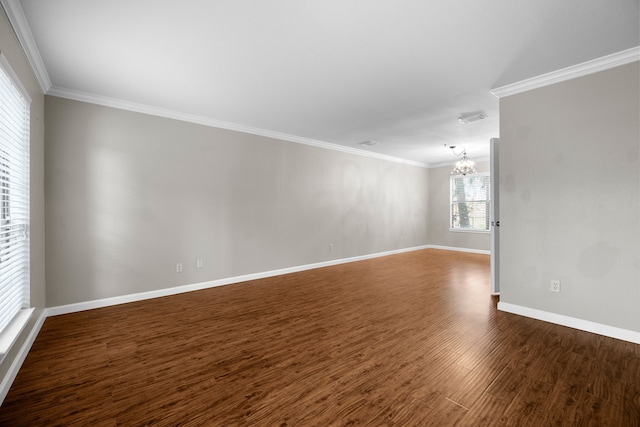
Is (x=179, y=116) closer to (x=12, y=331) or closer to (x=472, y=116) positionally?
(x=12, y=331)

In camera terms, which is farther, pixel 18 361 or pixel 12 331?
pixel 18 361

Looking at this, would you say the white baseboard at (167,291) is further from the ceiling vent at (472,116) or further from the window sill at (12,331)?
the ceiling vent at (472,116)

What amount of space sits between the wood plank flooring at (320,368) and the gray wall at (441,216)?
16.2 ft

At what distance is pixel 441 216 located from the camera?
339 inches

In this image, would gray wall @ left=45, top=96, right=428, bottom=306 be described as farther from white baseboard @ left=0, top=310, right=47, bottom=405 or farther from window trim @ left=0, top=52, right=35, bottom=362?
window trim @ left=0, top=52, right=35, bottom=362

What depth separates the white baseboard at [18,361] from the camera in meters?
1.84

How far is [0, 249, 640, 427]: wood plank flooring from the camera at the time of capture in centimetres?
166

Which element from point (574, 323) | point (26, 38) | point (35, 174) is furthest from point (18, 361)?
point (574, 323)

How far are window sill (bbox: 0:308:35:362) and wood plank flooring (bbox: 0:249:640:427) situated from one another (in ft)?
1.14

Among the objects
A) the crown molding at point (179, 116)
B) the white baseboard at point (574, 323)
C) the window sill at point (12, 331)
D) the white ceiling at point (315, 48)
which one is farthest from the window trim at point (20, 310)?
the white baseboard at point (574, 323)

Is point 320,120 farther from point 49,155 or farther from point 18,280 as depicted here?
point 18,280

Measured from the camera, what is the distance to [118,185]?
3689 millimetres

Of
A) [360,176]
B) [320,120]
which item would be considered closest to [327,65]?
[320,120]

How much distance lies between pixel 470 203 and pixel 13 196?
9.04 metres
